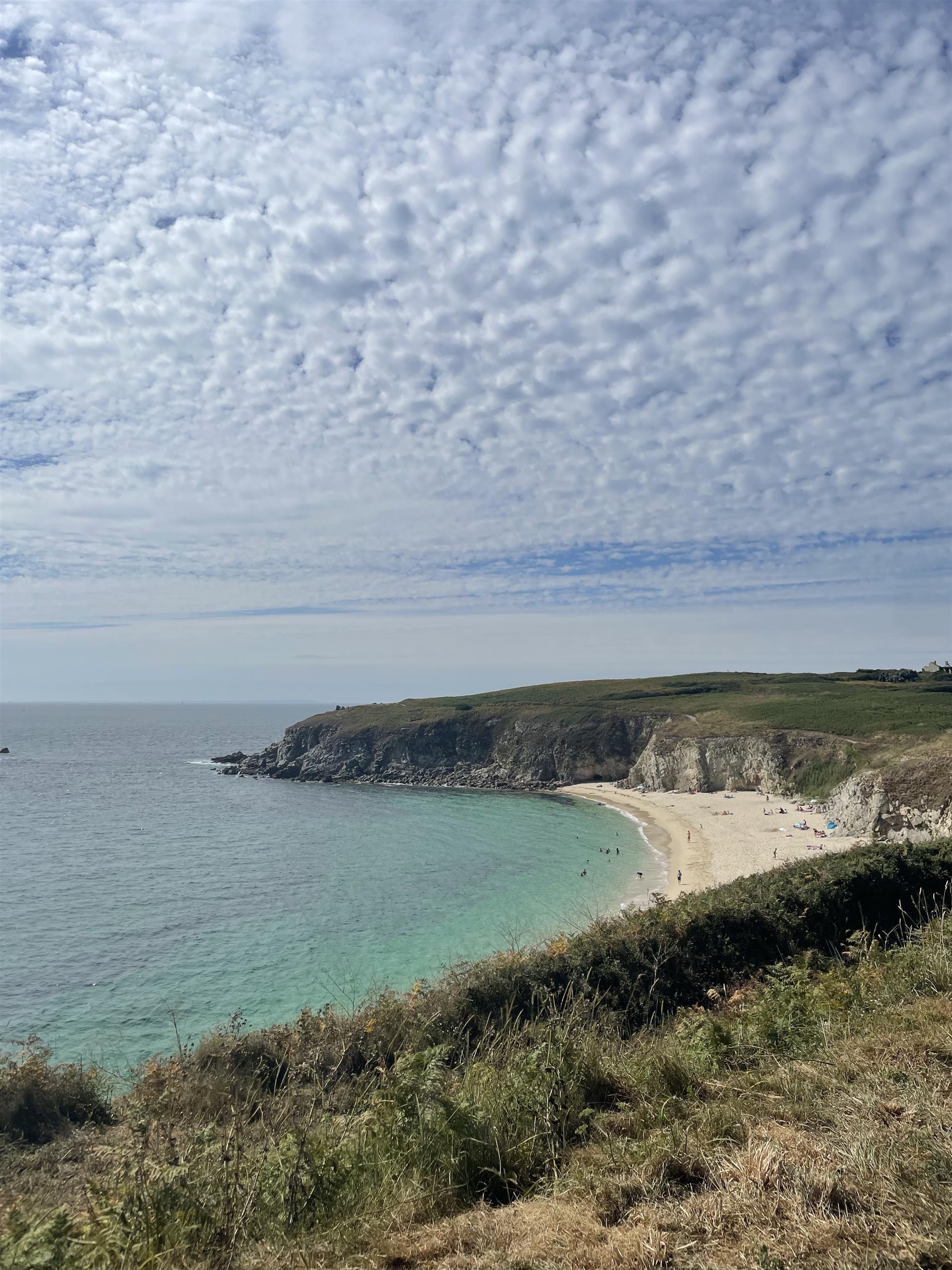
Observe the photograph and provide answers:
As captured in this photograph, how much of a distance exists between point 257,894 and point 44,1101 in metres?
25.2

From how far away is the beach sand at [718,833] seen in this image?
3822cm

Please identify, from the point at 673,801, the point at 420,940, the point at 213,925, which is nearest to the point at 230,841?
the point at 213,925

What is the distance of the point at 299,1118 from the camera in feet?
24.4

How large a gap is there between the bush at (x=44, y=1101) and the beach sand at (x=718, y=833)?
76.0ft

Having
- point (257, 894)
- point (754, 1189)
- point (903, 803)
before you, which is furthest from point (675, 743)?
point (754, 1189)

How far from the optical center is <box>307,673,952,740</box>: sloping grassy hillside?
62.6m

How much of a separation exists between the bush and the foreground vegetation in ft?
5.01

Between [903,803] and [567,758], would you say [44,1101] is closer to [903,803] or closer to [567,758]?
[903,803]

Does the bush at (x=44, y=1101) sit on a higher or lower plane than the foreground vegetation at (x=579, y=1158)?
lower

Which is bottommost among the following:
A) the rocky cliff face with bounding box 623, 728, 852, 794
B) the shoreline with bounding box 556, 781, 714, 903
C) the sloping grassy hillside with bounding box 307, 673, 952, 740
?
the shoreline with bounding box 556, 781, 714, 903

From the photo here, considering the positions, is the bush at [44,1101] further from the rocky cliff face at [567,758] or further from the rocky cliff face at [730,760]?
the rocky cliff face at [730,760]

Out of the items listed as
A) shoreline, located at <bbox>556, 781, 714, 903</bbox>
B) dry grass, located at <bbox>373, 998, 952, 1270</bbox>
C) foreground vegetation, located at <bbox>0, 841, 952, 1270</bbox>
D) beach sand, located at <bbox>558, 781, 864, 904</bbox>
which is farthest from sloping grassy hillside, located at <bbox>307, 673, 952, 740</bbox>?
dry grass, located at <bbox>373, 998, 952, 1270</bbox>

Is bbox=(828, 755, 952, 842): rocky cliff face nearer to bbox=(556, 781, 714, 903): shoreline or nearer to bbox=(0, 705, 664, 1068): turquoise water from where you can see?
bbox=(556, 781, 714, 903): shoreline

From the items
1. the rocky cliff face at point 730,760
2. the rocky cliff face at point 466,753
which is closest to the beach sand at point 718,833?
the rocky cliff face at point 730,760
